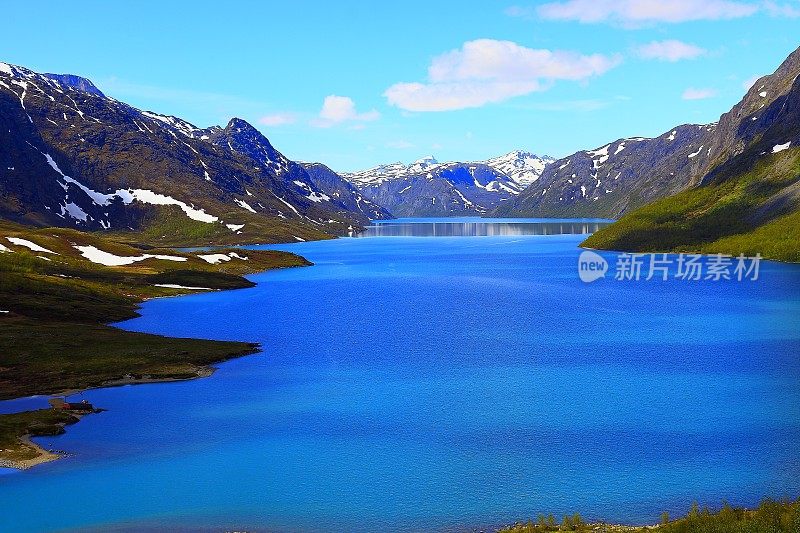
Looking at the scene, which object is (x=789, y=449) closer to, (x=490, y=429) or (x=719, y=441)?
(x=719, y=441)

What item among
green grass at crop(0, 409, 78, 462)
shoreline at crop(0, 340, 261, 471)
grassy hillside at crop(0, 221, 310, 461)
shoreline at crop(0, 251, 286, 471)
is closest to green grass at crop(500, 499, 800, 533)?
shoreline at crop(0, 340, 261, 471)

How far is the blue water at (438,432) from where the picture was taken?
43.6 m

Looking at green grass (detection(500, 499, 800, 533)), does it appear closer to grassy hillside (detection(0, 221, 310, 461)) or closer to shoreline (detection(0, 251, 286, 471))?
shoreline (detection(0, 251, 286, 471))

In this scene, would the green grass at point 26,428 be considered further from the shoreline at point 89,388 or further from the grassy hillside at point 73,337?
the shoreline at point 89,388

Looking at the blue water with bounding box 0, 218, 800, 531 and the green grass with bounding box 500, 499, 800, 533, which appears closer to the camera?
the green grass with bounding box 500, 499, 800, 533

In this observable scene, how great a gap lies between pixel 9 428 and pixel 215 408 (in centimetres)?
1701

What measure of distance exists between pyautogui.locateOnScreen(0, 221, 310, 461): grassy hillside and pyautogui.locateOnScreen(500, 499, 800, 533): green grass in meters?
38.3

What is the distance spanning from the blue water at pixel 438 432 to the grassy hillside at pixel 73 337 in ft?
13.9

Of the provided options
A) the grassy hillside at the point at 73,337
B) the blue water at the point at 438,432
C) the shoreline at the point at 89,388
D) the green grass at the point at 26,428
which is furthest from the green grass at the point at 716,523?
the grassy hillside at the point at 73,337

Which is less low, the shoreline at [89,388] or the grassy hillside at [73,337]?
the grassy hillside at [73,337]

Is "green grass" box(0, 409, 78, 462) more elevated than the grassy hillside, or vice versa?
the grassy hillside

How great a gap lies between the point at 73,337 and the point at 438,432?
57849 millimetres

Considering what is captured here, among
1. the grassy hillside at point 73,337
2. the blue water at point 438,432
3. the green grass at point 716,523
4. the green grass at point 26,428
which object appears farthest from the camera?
the grassy hillside at point 73,337

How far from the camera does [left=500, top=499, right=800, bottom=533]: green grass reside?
3131cm
